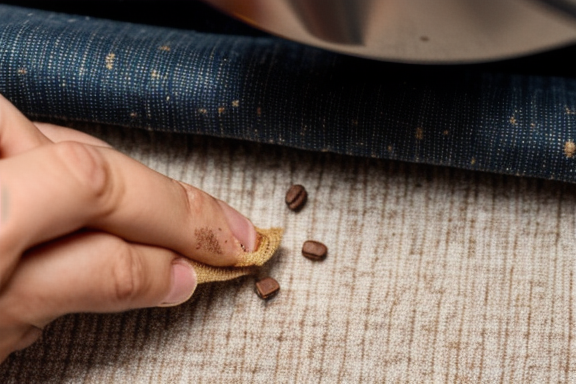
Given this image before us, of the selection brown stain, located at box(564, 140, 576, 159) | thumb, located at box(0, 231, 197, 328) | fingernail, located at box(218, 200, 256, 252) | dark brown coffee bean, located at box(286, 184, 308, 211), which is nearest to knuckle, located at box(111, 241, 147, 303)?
thumb, located at box(0, 231, 197, 328)

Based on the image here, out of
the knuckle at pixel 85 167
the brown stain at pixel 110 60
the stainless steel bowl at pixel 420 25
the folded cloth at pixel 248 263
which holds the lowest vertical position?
the folded cloth at pixel 248 263

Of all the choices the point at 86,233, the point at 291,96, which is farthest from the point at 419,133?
the point at 86,233

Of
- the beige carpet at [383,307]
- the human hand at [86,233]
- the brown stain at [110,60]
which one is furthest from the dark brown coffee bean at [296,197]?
the brown stain at [110,60]

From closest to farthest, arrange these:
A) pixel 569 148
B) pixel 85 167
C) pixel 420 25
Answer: pixel 420 25, pixel 85 167, pixel 569 148

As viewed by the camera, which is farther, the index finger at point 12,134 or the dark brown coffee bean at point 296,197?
the dark brown coffee bean at point 296,197

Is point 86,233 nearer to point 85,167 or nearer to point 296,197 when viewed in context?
point 85,167

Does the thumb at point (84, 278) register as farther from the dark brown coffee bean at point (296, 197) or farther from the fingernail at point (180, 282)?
the dark brown coffee bean at point (296, 197)

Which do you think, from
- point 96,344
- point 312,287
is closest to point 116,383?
point 96,344
